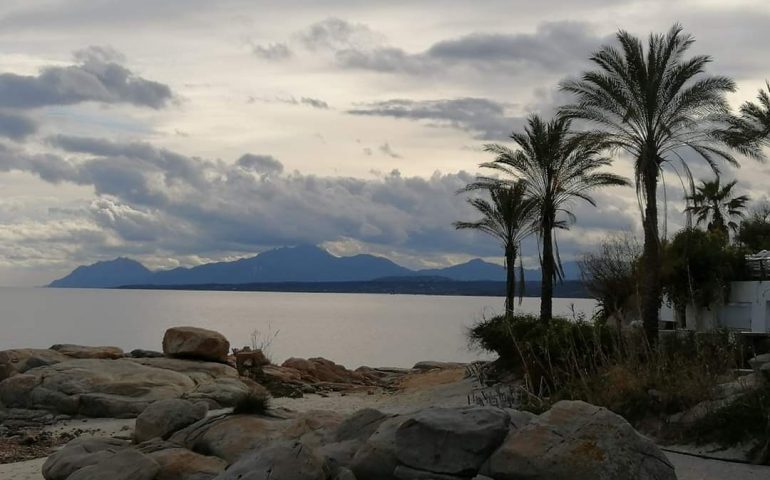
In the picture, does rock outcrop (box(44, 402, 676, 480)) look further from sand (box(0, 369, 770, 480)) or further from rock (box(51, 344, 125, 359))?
rock (box(51, 344, 125, 359))

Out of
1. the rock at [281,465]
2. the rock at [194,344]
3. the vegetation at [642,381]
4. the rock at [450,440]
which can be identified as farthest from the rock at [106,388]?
the rock at [450,440]

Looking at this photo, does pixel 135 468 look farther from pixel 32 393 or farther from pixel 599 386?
pixel 32 393

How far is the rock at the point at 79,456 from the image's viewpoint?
40.1 ft

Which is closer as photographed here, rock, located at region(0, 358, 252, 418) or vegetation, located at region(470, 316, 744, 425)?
vegetation, located at region(470, 316, 744, 425)

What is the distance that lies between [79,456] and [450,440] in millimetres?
5539

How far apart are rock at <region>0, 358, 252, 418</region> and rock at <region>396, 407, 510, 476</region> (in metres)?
10.2

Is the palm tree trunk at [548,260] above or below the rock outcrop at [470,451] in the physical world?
above

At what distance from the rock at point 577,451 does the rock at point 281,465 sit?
1759 mm

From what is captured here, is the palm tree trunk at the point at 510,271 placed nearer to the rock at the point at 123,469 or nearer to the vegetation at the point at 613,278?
the vegetation at the point at 613,278

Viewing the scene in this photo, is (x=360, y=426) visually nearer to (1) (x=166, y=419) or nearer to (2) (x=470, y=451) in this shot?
(2) (x=470, y=451)

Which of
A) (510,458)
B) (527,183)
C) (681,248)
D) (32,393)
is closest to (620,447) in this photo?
(510,458)

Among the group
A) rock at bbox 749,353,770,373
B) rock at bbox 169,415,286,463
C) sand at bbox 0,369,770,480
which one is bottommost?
sand at bbox 0,369,770,480

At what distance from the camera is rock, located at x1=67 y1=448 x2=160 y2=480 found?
11141 mm

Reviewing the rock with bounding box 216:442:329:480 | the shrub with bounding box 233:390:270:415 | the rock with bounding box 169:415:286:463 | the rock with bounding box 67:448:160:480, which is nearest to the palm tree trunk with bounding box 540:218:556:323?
the shrub with bounding box 233:390:270:415
